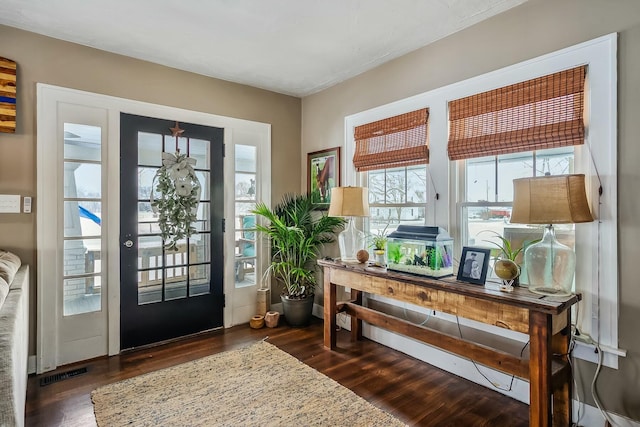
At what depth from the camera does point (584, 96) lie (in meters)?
2.02

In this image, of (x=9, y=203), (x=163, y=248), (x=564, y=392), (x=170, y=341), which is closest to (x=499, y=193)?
(x=564, y=392)

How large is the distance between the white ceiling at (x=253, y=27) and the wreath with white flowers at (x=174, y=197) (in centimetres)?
97

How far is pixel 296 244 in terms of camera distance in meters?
3.70

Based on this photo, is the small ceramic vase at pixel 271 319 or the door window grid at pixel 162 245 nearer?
the door window grid at pixel 162 245

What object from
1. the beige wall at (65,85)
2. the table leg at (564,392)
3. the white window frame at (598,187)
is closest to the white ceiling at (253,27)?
the beige wall at (65,85)

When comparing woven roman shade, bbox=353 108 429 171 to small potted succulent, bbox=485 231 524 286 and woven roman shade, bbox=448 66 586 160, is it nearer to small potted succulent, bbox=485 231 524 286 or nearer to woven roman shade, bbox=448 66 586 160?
woven roman shade, bbox=448 66 586 160

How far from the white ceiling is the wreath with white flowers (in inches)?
38.1

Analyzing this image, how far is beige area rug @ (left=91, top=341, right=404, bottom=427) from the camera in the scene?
204 centimetres

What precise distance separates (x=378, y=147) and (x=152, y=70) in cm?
224

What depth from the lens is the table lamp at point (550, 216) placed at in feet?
5.85

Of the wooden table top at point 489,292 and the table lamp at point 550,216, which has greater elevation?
the table lamp at point 550,216

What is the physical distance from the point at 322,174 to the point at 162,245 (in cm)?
182

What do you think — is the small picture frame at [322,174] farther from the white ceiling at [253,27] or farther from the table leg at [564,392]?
Result: the table leg at [564,392]

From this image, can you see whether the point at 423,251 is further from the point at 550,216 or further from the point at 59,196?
the point at 59,196
